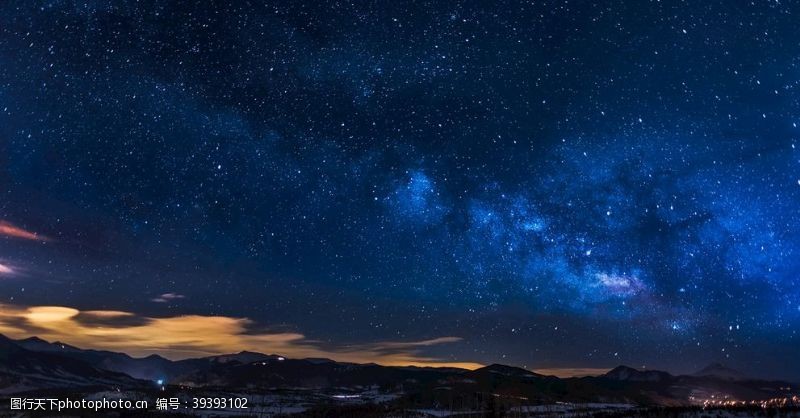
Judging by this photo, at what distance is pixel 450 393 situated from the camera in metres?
149

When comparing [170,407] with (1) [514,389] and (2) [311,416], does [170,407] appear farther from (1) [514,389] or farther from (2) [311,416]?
(1) [514,389]

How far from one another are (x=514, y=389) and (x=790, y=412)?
13215 cm

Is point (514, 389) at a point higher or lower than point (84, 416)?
lower

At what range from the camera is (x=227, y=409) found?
289ft

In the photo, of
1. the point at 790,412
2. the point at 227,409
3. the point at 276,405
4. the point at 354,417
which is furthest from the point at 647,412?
the point at 276,405

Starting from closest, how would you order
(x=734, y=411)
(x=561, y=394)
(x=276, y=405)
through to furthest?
(x=734, y=411) < (x=276, y=405) < (x=561, y=394)

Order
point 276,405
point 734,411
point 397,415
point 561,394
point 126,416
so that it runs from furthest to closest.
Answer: point 561,394
point 276,405
point 397,415
point 126,416
point 734,411

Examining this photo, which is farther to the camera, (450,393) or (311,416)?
(450,393)

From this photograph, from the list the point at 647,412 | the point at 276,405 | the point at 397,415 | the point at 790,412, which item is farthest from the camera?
the point at 276,405

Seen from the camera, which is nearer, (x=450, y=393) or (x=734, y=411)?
(x=734, y=411)

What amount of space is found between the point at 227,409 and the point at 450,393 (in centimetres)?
7342

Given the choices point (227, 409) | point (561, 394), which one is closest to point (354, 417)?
point (227, 409)

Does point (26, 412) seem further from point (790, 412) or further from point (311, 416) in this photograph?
point (790, 412)

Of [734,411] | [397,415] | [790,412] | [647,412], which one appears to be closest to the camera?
[790,412]
